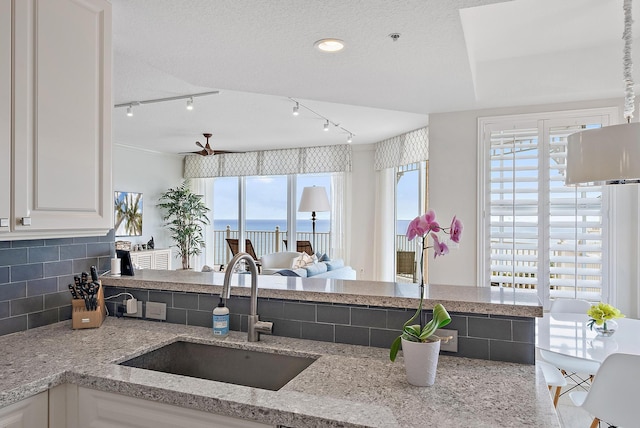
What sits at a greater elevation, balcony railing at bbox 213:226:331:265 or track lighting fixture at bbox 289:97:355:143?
track lighting fixture at bbox 289:97:355:143

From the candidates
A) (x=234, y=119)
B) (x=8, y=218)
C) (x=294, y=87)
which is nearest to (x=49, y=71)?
(x=8, y=218)

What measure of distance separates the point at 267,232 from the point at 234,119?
12.2ft

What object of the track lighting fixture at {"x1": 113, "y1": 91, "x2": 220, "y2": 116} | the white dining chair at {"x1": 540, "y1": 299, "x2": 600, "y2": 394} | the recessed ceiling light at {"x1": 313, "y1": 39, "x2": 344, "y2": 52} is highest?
the track lighting fixture at {"x1": 113, "y1": 91, "x2": 220, "y2": 116}

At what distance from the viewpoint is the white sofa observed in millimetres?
4461

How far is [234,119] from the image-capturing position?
5.56 meters

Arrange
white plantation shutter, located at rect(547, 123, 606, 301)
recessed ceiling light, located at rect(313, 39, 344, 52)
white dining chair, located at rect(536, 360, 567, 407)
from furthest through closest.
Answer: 1. white plantation shutter, located at rect(547, 123, 606, 301)
2. white dining chair, located at rect(536, 360, 567, 407)
3. recessed ceiling light, located at rect(313, 39, 344, 52)

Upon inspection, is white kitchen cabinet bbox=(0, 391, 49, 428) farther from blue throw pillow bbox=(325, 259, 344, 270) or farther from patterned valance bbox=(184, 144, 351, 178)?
patterned valance bbox=(184, 144, 351, 178)

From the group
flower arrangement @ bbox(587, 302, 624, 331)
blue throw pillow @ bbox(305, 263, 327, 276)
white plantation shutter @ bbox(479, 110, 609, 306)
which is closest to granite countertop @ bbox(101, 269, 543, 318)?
flower arrangement @ bbox(587, 302, 624, 331)

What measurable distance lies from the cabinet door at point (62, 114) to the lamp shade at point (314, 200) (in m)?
4.44

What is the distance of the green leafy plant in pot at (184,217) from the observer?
26.4ft

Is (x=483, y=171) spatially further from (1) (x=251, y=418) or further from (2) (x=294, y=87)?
(1) (x=251, y=418)

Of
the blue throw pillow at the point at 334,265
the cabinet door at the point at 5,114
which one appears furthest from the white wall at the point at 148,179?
the cabinet door at the point at 5,114

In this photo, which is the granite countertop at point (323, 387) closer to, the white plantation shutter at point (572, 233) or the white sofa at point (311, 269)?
the white plantation shutter at point (572, 233)

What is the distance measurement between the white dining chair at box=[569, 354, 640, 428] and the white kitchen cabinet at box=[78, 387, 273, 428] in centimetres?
160
